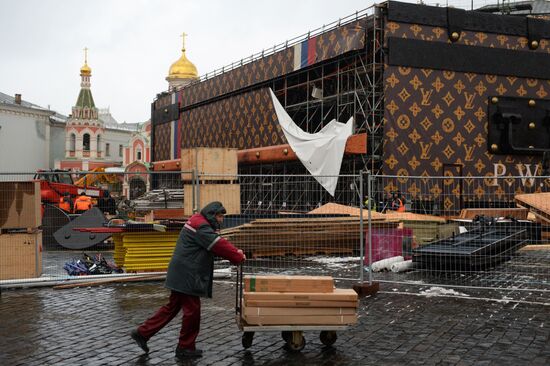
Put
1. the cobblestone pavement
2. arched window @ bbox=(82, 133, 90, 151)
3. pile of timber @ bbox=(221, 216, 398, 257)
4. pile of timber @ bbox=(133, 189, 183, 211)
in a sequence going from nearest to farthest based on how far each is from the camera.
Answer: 1. the cobblestone pavement
2. pile of timber @ bbox=(221, 216, 398, 257)
3. pile of timber @ bbox=(133, 189, 183, 211)
4. arched window @ bbox=(82, 133, 90, 151)

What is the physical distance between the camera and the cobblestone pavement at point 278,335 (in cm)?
696

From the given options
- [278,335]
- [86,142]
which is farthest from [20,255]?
[86,142]

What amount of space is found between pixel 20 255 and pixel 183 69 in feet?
210

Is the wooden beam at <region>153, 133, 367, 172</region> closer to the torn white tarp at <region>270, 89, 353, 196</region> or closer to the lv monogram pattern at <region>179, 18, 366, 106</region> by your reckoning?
the torn white tarp at <region>270, 89, 353, 196</region>

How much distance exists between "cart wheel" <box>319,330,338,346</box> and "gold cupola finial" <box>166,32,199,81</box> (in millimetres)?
68226

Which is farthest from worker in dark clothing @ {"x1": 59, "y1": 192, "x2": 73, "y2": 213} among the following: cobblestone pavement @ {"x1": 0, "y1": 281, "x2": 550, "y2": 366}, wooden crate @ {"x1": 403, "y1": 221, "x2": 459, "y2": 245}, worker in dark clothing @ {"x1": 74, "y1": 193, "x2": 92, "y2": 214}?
wooden crate @ {"x1": 403, "y1": 221, "x2": 459, "y2": 245}

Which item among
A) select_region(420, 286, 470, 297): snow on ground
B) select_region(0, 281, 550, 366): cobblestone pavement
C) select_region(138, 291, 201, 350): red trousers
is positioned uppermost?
select_region(138, 291, 201, 350): red trousers

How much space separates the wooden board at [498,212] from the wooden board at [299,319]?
14299 millimetres

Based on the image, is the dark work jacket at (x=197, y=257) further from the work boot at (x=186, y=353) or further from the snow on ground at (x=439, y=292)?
the snow on ground at (x=439, y=292)

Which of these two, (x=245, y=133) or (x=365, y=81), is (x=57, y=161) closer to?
(x=245, y=133)

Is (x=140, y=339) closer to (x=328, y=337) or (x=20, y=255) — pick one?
(x=328, y=337)

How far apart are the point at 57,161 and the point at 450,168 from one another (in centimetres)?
6283

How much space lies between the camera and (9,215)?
1176 centimetres

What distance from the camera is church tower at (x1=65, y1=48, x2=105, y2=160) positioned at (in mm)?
79188
